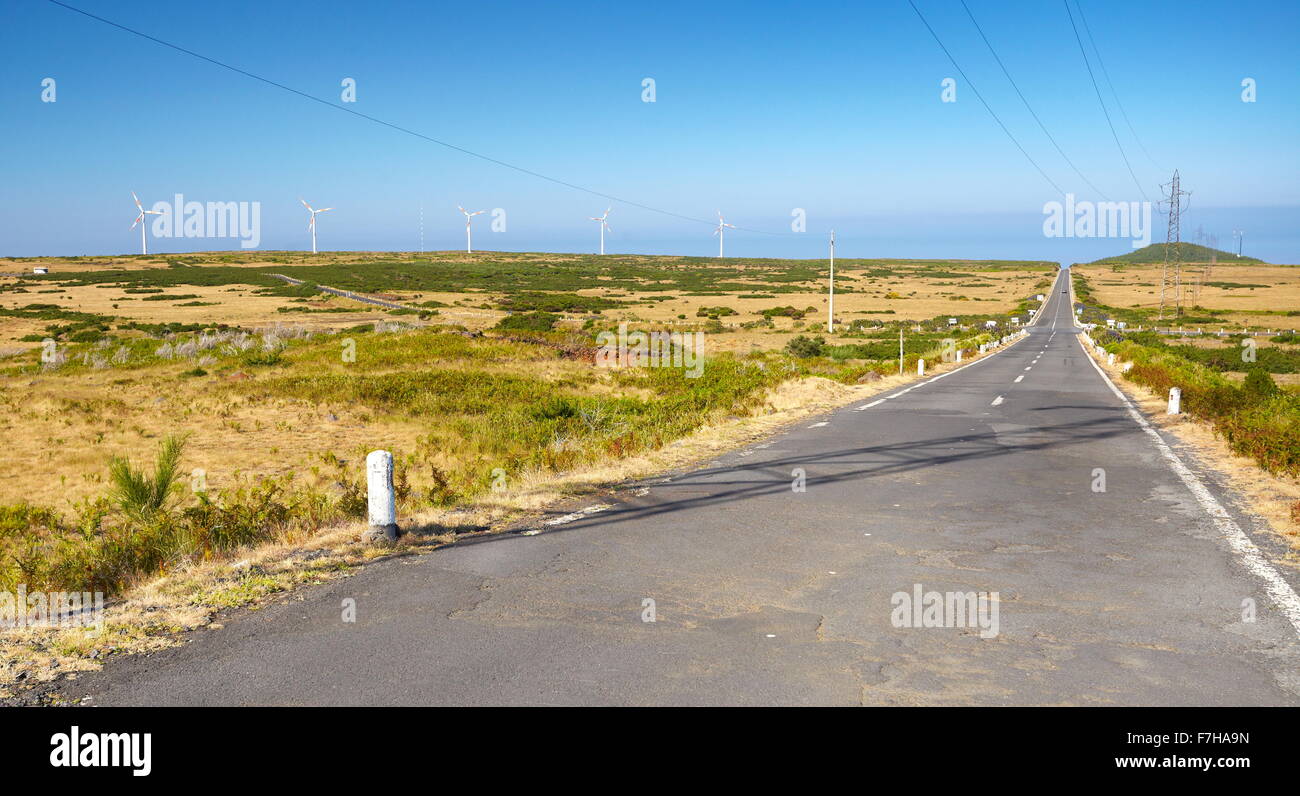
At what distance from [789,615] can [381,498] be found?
376cm

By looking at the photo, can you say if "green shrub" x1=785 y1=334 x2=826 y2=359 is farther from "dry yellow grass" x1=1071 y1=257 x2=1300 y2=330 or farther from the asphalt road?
"dry yellow grass" x1=1071 y1=257 x2=1300 y2=330

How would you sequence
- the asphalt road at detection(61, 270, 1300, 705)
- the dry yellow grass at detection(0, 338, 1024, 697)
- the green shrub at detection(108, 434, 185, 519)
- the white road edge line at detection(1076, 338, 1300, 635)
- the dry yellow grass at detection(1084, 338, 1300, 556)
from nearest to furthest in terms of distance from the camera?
the asphalt road at detection(61, 270, 1300, 705), the dry yellow grass at detection(0, 338, 1024, 697), the white road edge line at detection(1076, 338, 1300, 635), the dry yellow grass at detection(1084, 338, 1300, 556), the green shrub at detection(108, 434, 185, 519)

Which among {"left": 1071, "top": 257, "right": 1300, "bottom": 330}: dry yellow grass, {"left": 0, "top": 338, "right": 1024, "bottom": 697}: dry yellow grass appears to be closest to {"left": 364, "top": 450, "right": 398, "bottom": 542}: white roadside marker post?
{"left": 0, "top": 338, "right": 1024, "bottom": 697}: dry yellow grass

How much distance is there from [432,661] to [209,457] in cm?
1584

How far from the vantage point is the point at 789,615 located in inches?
227

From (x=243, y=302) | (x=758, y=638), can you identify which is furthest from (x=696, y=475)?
(x=243, y=302)

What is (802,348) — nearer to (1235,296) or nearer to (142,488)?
(142,488)

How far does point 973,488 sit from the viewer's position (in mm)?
10422

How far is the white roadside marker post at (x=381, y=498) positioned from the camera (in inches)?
293

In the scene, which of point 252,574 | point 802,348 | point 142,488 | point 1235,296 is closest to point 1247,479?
point 252,574

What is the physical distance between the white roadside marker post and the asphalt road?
1.74 ft

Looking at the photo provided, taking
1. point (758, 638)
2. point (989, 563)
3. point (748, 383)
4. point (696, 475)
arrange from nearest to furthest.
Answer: point (758, 638), point (989, 563), point (696, 475), point (748, 383)

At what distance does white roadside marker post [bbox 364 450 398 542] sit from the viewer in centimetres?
743
